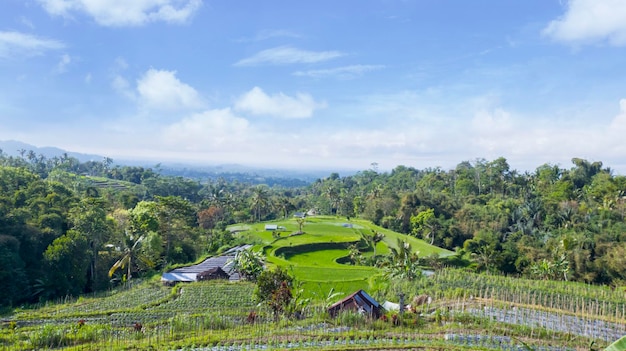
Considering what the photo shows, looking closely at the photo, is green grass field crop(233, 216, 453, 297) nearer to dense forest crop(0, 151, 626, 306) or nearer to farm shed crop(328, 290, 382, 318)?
dense forest crop(0, 151, 626, 306)

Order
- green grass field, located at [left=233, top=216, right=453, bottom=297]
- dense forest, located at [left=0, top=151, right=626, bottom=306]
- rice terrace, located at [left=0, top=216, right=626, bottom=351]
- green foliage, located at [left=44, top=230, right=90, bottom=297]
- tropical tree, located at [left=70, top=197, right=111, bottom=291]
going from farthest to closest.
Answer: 1. green grass field, located at [left=233, top=216, right=453, bottom=297]
2. tropical tree, located at [left=70, top=197, right=111, bottom=291]
3. dense forest, located at [left=0, top=151, right=626, bottom=306]
4. green foliage, located at [left=44, top=230, right=90, bottom=297]
5. rice terrace, located at [left=0, top=216, right=626, bottom=351]

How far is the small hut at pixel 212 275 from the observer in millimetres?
32206

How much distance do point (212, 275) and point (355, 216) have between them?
48623 millimetres

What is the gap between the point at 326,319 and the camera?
61.4 ft

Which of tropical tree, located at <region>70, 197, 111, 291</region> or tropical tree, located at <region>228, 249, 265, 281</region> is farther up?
tropical tree, located at <region>70, 197, 111, 291</region>

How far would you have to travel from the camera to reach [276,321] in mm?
18828

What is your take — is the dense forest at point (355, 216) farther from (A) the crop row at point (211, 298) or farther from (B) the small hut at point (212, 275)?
(A) the crop row at point (211, 298)

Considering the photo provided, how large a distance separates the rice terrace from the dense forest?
3.02 meters

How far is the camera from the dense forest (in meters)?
29.3

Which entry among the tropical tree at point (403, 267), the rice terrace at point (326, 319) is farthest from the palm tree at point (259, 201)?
the tropical tree at point (403, 267)

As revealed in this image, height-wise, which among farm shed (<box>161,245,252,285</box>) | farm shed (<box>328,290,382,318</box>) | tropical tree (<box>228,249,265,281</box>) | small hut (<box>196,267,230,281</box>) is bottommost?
farm shed (<box>161,245,252,285</box>)

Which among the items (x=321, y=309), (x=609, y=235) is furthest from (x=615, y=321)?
(x=609, y=235)

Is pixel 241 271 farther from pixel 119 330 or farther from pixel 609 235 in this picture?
pixel 609 235

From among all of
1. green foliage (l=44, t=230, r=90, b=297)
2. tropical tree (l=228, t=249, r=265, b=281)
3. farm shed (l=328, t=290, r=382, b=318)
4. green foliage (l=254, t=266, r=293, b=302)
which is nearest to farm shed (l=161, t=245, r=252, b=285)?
tropical tree (l=228, t=249, r=265, b=281)
